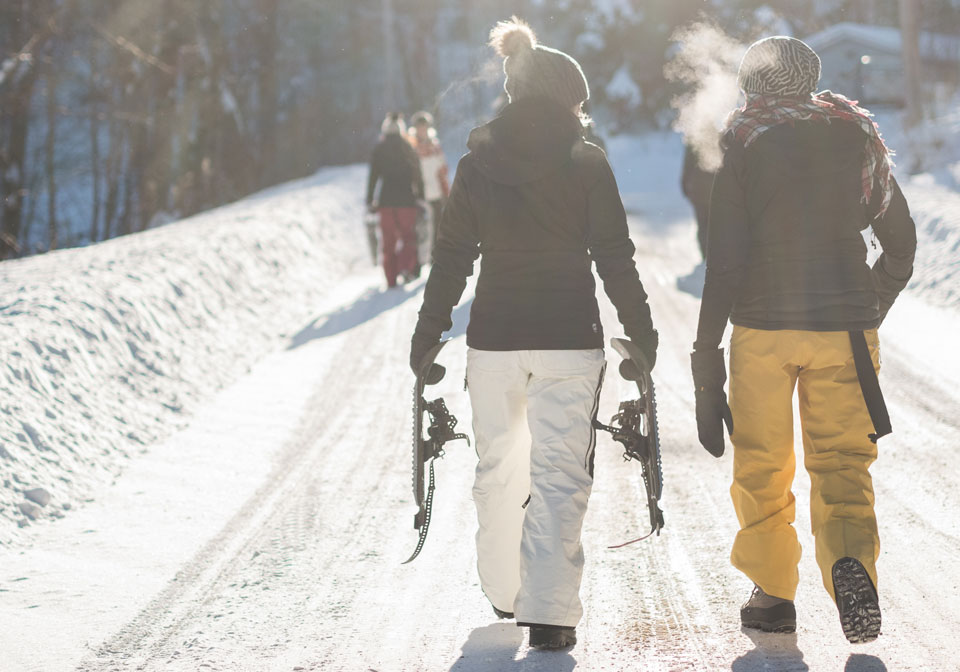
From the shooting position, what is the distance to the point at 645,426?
403 centimetres

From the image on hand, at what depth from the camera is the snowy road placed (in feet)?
12.7

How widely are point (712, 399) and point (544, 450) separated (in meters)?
0.60

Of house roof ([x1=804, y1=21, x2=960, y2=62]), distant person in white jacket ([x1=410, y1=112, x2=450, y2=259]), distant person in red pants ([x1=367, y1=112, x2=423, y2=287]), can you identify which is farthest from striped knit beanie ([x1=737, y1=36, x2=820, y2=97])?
house roof ([x1=804, y1=21, x2=960, y2=62])

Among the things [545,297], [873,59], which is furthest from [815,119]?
[873,59]

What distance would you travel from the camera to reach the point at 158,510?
5832 mm

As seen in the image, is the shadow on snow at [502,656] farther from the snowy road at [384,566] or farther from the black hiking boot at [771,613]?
the black hiking boot at [771,613]

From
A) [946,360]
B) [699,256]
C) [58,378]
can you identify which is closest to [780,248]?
[58,378]

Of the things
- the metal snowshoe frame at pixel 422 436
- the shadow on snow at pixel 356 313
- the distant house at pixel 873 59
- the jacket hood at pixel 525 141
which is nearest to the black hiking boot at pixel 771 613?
the metal snowshoe frame at pixel 422 436

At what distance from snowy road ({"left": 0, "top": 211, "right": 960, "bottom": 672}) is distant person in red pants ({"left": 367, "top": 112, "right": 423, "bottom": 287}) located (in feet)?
17.2

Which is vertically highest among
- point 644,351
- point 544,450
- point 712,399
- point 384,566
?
point 644,351

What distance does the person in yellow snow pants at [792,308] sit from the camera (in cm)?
376

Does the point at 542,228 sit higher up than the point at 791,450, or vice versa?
the point at 542,228

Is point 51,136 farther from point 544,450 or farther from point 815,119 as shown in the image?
point 815,119

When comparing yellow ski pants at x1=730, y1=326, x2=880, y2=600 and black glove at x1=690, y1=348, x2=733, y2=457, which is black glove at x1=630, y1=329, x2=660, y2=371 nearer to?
black glove at x1=690, y1=348, x2=733, y2=457
